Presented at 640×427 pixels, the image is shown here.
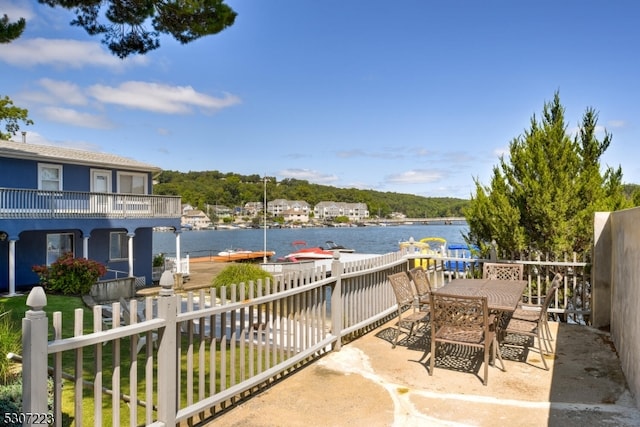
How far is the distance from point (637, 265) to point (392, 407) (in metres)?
3.24

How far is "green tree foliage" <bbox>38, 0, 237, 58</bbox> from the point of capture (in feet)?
26.2

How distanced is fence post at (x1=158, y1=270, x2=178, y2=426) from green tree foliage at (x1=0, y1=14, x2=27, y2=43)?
6389 millimetres

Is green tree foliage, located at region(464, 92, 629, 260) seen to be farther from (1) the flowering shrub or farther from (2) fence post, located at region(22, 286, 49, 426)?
(1) the flowering shrub

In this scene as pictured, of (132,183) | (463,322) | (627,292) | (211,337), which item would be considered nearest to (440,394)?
(463,322)

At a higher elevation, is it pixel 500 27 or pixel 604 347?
pixel 500 27

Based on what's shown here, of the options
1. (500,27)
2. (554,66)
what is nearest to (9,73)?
(500,27)

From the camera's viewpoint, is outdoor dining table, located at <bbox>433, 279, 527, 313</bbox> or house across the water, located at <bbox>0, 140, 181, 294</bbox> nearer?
A: outdoor dining table, located at <bbox>433, 279, 527, 313</bbox>

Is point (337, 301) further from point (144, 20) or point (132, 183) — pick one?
point (132, 183)

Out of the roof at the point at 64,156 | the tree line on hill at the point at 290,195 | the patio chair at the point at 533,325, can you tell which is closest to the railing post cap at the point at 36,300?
the patio chair at the point at 533,325

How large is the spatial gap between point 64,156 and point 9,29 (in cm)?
1256

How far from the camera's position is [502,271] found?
8.31 meters

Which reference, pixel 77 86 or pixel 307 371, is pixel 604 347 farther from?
pixel 77 86

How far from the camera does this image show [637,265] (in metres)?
4.82

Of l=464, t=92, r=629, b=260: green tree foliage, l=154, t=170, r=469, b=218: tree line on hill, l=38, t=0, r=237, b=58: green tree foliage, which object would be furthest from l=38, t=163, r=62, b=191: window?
l=154, t=170, r=469, b=218: tree line on hill
